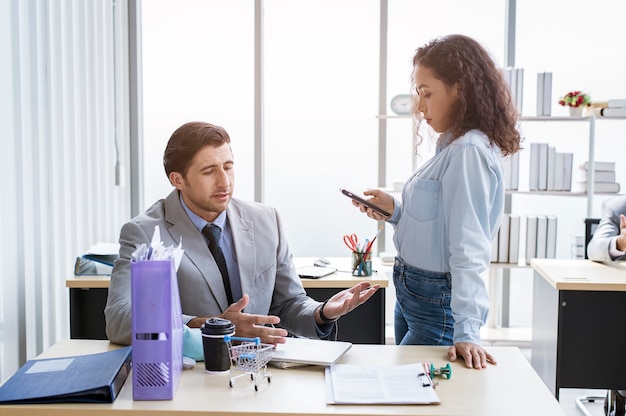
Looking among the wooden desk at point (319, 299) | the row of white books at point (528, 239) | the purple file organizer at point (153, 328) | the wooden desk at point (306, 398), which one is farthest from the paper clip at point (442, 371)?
the row of white books at point (528, 239)

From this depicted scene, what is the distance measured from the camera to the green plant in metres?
4.27

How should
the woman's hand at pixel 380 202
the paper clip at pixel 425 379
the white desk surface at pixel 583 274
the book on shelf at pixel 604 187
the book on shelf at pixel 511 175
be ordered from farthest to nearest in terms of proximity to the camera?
1. the book on shelf at pixel 511 175
2. the book on shelf at pixel 604 187
3. the white desk surface at pixel 583 274
4. the woman's hand at pixel 380 202
5. the paper clip at pixel 425 379

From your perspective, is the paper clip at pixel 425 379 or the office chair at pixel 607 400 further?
the office chair at pixel 607 400

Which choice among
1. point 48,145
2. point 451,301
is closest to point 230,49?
point 48,145

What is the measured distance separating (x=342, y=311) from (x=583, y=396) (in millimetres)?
2393

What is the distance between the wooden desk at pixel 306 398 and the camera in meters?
1.46

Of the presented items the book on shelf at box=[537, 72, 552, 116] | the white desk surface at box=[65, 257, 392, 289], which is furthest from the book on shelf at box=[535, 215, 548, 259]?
the white desk surface at box=[65, 257, 392, 289]

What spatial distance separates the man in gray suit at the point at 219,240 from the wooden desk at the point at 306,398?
36 cm

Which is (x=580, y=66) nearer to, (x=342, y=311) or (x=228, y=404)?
(x=342, y=311)

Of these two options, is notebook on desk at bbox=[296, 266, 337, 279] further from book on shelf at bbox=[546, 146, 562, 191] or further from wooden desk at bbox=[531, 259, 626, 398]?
book on shelf at bbox=[546, 146, 562, 191]

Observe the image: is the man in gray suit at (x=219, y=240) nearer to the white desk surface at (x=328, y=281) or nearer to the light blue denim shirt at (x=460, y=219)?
the light blue denim shirt at (x=460, y=219)

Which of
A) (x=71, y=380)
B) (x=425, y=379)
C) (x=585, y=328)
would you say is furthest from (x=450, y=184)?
(x=585, y=328)

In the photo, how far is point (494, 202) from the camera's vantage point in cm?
196

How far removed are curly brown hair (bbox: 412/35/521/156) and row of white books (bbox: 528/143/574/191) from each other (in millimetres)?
2431
